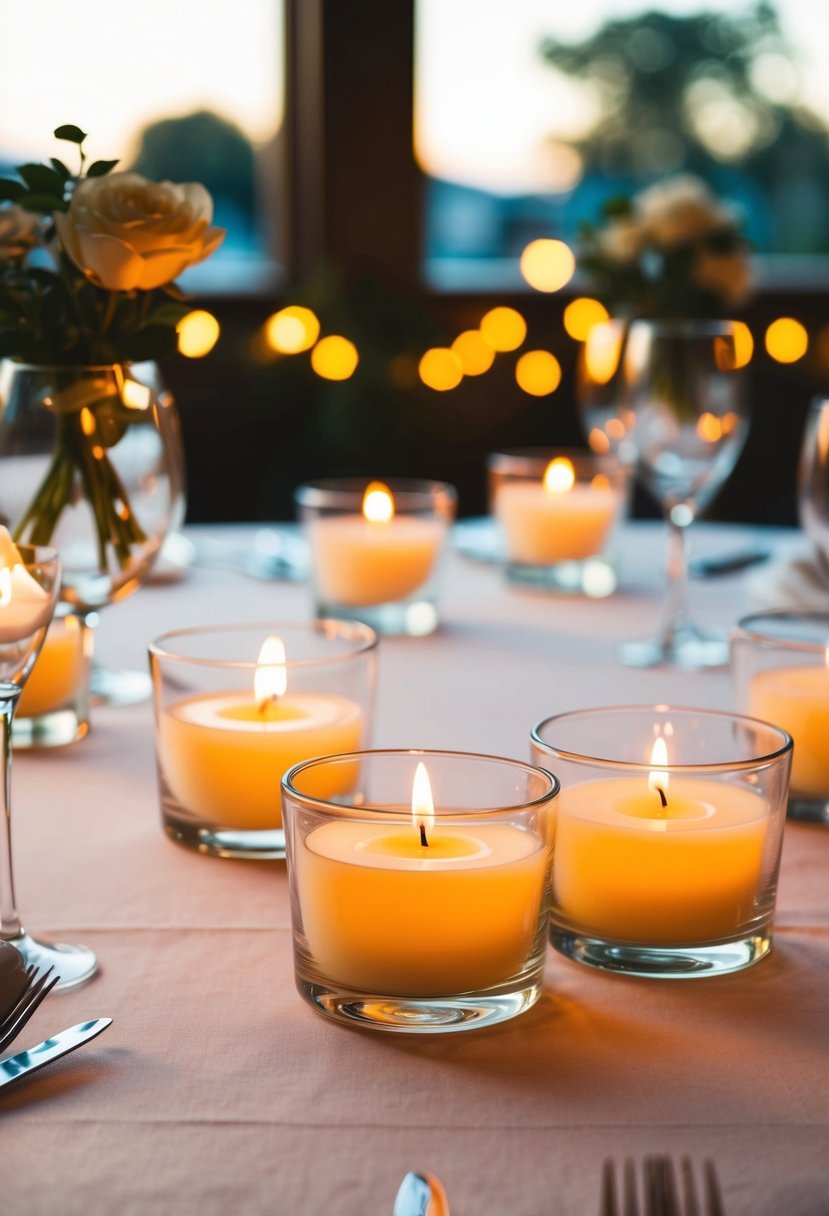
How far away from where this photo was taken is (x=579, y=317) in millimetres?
3932

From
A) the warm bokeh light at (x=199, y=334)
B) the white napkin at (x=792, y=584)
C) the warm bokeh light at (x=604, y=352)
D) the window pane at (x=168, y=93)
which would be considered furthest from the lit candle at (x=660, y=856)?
the window pane at (x=168, y=93)

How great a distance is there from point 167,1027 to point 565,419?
11.2 ft

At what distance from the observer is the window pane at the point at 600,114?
3.94 meters

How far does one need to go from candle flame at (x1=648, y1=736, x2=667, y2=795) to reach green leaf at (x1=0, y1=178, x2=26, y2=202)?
0.58 m

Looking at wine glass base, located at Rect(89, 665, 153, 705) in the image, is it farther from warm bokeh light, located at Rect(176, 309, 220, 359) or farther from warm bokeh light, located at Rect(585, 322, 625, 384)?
warm bokeh light, located at Rect(176, 309, 220, 359)

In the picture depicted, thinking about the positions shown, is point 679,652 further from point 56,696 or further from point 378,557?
point 56,696

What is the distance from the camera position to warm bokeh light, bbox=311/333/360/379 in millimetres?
3332

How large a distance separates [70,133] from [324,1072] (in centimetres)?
69

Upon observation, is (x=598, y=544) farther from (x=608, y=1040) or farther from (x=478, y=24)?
(x=478, y=24)

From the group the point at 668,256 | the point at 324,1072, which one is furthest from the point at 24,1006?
the point at 668,256

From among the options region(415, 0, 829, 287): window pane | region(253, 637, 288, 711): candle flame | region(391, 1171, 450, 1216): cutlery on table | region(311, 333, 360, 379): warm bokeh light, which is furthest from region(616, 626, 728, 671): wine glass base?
region(415, 0, 829, 287): window pane

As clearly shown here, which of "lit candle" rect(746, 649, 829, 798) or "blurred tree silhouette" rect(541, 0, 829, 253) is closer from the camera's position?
"lit candle" rect(746, 649, 829, 798)

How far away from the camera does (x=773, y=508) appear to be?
347 centimetres

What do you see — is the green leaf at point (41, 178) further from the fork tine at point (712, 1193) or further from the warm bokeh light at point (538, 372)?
the warm bokeh light at point (538, 372)
